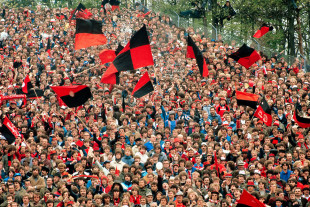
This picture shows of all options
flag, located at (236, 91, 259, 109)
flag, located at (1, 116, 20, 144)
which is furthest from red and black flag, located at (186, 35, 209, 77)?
flag, located at (1, 116, 20, 144)

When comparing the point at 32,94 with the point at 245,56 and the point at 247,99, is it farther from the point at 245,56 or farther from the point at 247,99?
the point at 245,56

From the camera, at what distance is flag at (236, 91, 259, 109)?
21.6 metres

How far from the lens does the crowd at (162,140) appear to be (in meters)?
17.1

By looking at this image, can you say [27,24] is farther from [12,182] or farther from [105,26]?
[12,182]

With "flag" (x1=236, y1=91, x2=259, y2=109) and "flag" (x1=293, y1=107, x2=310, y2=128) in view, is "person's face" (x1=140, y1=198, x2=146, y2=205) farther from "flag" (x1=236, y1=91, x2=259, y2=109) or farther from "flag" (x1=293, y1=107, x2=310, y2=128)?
"flag" (x1=236, y1=91, x2=259, y2=109)

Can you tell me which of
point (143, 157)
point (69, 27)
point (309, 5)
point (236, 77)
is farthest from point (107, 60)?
point (309, 5)

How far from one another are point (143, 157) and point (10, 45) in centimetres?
1509

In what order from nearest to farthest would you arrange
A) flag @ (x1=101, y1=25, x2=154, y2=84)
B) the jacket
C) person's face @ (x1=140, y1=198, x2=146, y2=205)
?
person's face @ (x1=140, y1=198, x2=146, y2=205)
the jacket
flag @ (x1=101, y1=25, x2=154, y2=84)

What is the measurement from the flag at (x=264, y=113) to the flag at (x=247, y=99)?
56 centimetres

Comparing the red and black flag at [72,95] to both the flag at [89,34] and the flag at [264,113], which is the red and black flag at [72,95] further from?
the flag at [264,113]

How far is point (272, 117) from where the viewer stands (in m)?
21.5

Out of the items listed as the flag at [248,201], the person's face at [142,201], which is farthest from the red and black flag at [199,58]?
the flag at [248,201]

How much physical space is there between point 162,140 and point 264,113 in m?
3.35

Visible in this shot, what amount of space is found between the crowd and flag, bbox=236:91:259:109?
498 mm
